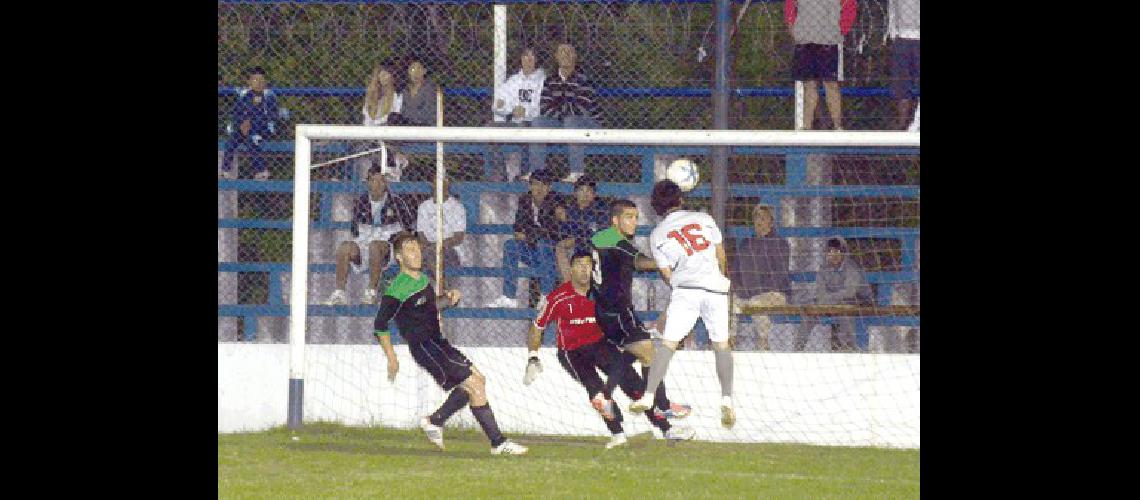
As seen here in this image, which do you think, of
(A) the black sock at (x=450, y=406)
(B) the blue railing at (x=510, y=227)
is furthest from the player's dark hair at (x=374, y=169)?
(A) the black sock at (x=450, y=406)

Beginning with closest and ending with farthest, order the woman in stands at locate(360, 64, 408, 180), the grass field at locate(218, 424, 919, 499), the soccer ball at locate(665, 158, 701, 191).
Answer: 1. the grass field at locate(218, 424, 919, 499)
2. the soccer ball at locate(665, 158, 701, 191)
3. the woman in stands at locate(360, 64, 408, 180)

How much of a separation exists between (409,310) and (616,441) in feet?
5.76

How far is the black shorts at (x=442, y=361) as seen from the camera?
1065 centimetres

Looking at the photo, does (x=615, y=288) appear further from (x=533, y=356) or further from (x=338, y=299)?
(x=338, y=299)

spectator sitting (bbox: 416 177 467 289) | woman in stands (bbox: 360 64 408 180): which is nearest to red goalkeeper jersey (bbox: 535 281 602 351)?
spectator sitting (bbox: 416 177 467 289)

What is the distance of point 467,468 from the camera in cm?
961

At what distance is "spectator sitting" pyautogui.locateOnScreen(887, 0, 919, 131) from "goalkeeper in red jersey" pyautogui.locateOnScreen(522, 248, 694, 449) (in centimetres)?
324

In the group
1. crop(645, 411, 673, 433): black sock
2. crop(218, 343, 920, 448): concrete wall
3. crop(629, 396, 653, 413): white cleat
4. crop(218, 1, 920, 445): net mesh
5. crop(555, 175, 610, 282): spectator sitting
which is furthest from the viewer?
crop(555, 175, 610, 282): spectator sitting

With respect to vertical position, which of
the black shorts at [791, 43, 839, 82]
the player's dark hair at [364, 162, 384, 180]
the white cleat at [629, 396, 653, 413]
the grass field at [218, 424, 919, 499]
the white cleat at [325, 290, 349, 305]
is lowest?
the grass field at [218, 424, 919, 499]

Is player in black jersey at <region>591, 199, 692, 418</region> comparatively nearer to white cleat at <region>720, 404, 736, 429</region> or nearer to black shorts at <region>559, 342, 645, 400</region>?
black shorts at <region>559, 342, 645, 400</region>

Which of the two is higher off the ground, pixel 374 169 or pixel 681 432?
pixel 374 169

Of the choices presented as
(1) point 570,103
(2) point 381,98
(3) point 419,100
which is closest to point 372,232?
(3) point 419,100

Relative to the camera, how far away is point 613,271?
37.1ft

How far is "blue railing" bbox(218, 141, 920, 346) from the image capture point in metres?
12.7
